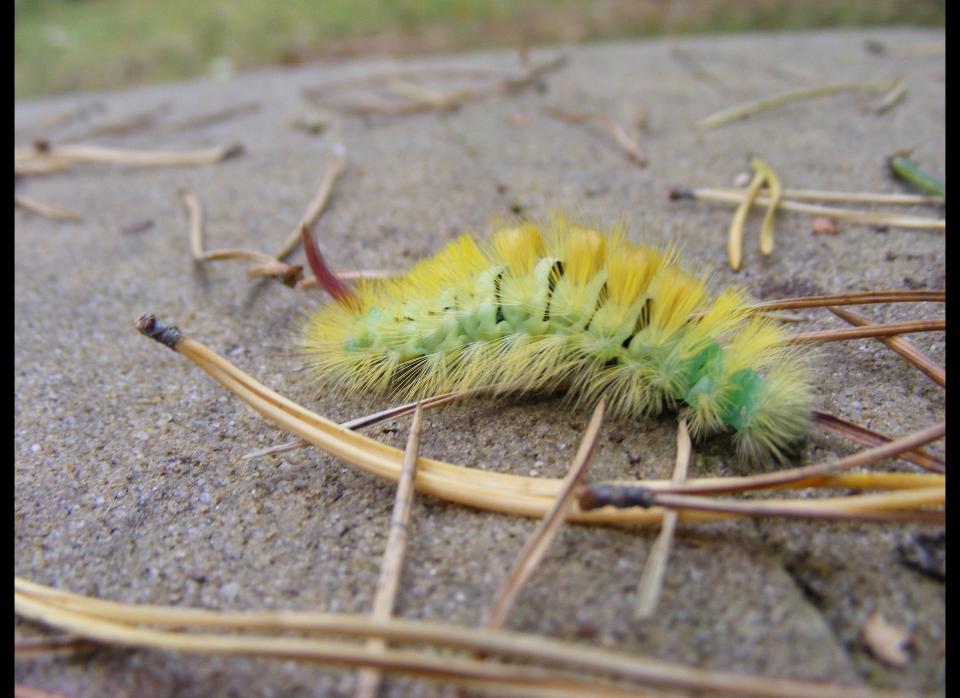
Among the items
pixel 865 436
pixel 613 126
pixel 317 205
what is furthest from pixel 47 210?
pixel 865 436

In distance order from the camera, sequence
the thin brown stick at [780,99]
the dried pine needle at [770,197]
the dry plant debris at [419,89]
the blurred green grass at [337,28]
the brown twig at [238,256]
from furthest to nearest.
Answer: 1. the blurred green grass at [337,28]
2. the dry plant debris at [419,89]
3. the thin brown stick at [780,99]
4. the dried pine needle at [770,197]
5. the brown twig at [238,256]

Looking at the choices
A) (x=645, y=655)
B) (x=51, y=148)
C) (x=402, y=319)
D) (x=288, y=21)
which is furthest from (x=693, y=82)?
(x=288, y=21)

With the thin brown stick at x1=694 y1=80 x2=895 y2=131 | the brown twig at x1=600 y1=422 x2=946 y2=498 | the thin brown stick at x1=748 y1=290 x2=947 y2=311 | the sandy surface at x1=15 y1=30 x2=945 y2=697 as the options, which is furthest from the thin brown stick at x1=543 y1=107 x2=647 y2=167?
the brown twig at x1=600 y1=422 x2=946 y2=498

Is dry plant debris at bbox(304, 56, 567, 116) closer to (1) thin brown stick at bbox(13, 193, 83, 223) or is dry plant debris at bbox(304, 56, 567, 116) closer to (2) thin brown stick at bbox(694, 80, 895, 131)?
(2) thin brown stick at bbox(694, 80, 895, 131)

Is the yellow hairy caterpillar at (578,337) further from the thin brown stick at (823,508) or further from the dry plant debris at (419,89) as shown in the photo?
the dry plant debris at (419,89)

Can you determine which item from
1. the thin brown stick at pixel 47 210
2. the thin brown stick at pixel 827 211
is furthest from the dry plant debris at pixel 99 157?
the thin brown stick at pixel 827 211

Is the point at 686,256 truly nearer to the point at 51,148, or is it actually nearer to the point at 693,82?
the point at 693,82

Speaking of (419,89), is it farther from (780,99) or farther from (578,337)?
(578,337)
